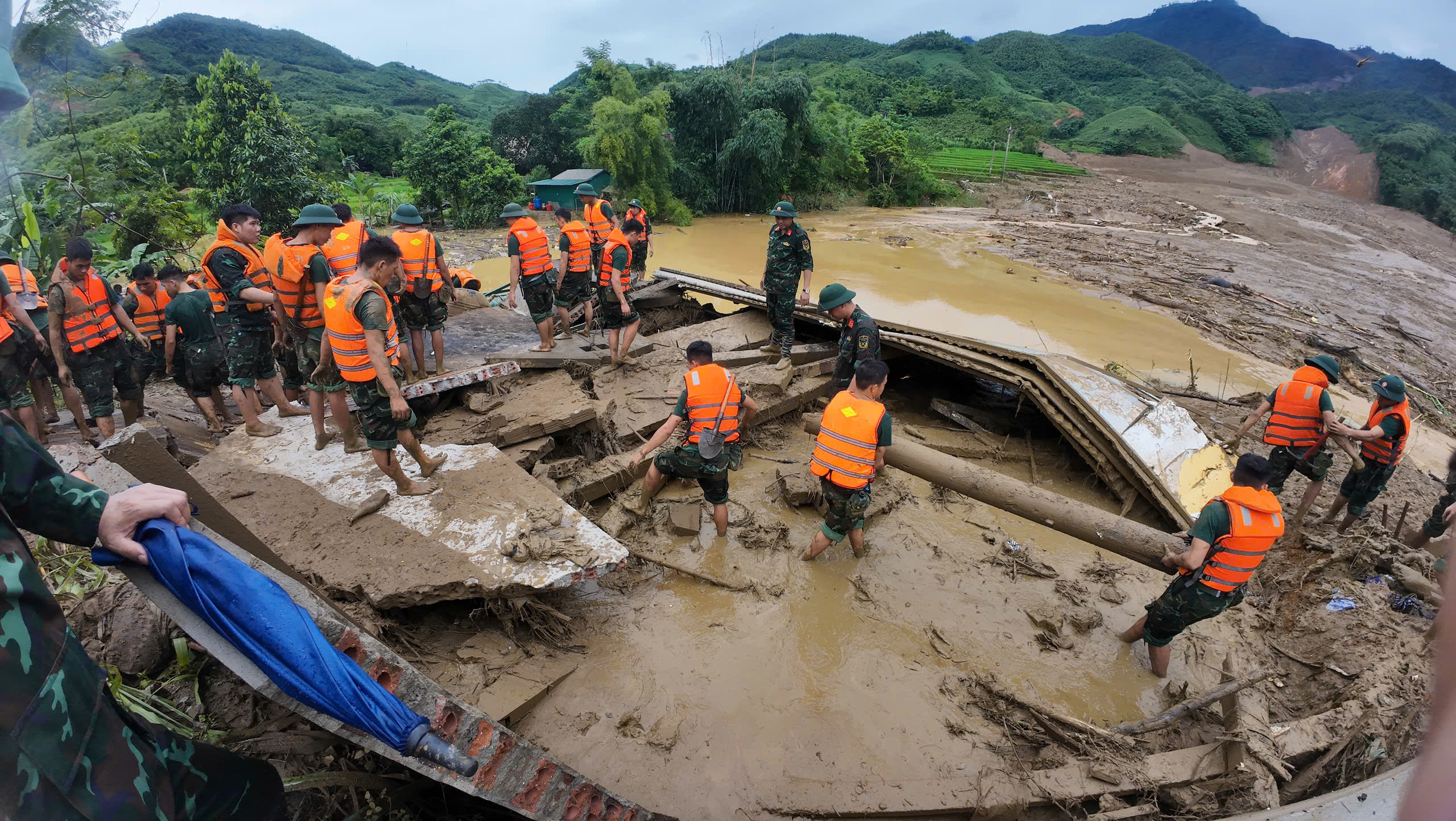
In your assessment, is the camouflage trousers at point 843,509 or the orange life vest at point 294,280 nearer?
the camouflage trousers at point 843,509

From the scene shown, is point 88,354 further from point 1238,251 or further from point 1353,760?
point 1238,251

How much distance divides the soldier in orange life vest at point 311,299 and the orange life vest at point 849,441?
3.60 meters

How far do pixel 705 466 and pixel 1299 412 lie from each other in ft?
19.0

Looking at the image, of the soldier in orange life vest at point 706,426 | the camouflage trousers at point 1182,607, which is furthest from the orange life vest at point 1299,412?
the soldier in orange life vest at point 706,426

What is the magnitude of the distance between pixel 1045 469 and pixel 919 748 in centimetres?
429

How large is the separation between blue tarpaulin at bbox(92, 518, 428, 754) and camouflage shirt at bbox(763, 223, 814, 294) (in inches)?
251

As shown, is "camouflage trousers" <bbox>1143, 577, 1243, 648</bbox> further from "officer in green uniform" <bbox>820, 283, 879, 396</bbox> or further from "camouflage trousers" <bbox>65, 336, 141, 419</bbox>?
"camouflage trousers" <bbox>65, 336, 141, 419</bbox>

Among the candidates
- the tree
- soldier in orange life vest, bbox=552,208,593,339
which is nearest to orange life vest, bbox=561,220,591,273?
soldier in orange life vest, bbox=552,208,593,339

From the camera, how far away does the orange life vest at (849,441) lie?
4547 millimetres

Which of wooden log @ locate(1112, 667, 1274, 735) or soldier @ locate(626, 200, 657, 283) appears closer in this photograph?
wooden log @ locate(1112, 667, 1274, 735)

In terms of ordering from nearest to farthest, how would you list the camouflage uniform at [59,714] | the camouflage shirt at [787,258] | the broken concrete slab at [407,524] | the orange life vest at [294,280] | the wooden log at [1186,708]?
the camouflage uniform at [59,714] < the wooden log at [1186,708] < the broken concrete slab at [407,524] < the orange life vest at [294,280] < the camouflage shirt at [787,258]

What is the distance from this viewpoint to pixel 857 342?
6.41m

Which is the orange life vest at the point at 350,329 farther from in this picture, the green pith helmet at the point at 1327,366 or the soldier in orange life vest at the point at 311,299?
the green pith helmet at the point at 1327,366

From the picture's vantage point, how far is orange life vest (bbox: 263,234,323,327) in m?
5.09
